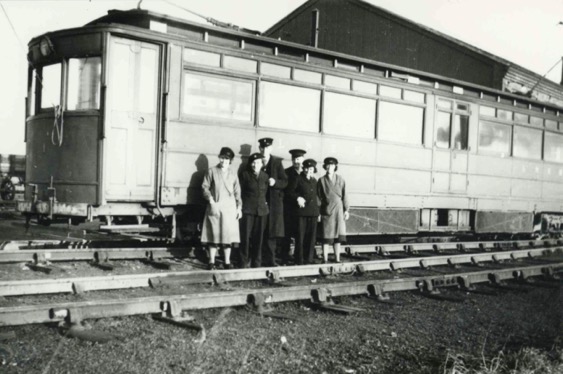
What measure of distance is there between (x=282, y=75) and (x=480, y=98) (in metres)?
5.57

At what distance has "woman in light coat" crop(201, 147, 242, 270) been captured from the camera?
7938 mm

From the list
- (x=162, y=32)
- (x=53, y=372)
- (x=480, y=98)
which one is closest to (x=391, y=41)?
(x=480, y=98)

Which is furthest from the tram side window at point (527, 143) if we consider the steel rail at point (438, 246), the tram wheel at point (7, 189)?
the tram wheel at point (7, 189)

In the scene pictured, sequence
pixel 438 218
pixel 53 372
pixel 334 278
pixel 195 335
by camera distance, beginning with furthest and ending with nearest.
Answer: pixel 438 218
pixel 334 278
pixel 195 335
pixel 53 372

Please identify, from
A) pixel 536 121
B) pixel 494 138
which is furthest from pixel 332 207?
pixel 536 121

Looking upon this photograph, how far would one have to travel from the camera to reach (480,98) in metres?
12.8

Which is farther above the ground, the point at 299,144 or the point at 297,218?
the point at 299,144

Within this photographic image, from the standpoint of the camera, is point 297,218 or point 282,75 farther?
point 282,75

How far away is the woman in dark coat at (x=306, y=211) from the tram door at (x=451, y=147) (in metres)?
4.15

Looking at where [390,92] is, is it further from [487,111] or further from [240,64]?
[240,64]

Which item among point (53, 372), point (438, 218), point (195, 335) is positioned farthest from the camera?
point (438, 218)

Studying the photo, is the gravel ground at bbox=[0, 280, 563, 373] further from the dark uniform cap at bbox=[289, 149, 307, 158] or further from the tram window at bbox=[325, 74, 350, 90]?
the tram window at bbox=[325, 74, 350, 90]

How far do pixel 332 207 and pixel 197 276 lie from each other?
300cm

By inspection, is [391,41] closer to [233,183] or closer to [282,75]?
[282,75]
